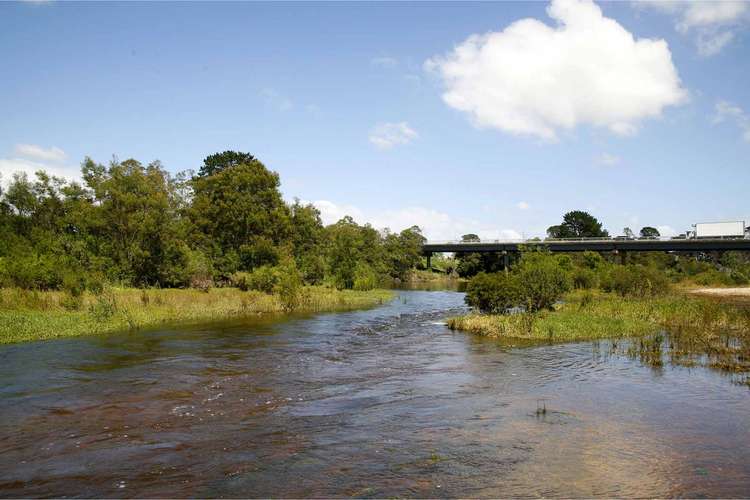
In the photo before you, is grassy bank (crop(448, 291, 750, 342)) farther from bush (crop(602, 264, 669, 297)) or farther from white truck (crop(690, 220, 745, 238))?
white truck (crop(690, 220, 745, 238))

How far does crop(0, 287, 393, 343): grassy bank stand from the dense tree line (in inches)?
121

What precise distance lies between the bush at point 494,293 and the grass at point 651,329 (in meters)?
2.66

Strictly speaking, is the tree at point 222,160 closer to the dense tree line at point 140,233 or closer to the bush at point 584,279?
the dense tree line at point 140,233

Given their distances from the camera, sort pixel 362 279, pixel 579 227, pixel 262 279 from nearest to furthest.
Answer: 1. pixel 262 279
2. pixel 362 279
3. pixel 579 227

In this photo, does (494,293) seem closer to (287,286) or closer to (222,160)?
(287,286)

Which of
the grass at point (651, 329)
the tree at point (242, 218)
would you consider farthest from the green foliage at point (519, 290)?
the tree at point (242, 218)

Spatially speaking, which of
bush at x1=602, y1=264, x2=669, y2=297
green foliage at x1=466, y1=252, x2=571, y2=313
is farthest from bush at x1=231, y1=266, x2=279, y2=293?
bush at x1=602, y1=264, x2=669, y2=297

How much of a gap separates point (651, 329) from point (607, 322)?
2.56 metres

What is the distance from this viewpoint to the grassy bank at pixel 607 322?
104ft

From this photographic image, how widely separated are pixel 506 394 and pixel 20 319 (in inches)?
1120

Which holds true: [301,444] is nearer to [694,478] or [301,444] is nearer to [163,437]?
[163,437]

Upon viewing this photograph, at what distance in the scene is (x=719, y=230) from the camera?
9706 centimetres

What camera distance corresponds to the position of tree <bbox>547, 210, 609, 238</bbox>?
14400cm

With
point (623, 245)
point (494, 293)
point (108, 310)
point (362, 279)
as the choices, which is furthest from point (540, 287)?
point (623, 245)
